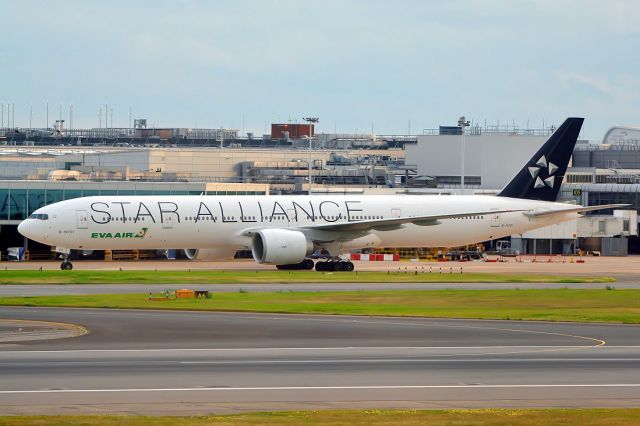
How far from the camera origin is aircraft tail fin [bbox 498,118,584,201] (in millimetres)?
83812

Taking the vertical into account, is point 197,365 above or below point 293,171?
below

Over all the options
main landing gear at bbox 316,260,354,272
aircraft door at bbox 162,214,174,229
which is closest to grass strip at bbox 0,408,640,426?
aircraft door at bbox 162,214,174,229

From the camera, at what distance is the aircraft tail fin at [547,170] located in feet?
275

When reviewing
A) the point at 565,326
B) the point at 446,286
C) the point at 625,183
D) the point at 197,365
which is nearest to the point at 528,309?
the point at 565,326

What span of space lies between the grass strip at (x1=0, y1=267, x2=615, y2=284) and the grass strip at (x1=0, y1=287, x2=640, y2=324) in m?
8.66

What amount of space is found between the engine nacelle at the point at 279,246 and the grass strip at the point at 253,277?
0.93 metres

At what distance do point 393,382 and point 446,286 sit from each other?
3445 centimetres

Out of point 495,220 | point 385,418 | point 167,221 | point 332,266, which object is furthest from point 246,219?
point 385,418

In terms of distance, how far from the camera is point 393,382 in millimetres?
28594

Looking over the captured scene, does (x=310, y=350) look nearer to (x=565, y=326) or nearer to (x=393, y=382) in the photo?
(x=393, y=382)

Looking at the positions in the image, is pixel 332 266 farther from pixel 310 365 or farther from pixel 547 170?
pixel 310 365

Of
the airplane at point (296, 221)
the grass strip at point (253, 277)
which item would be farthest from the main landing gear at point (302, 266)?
the grass strip at point (253, 277)

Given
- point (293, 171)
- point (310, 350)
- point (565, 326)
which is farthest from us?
point (293, 171)

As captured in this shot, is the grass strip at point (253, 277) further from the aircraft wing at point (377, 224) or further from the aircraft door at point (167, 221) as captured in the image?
the aircraft door at point (167, 221)
